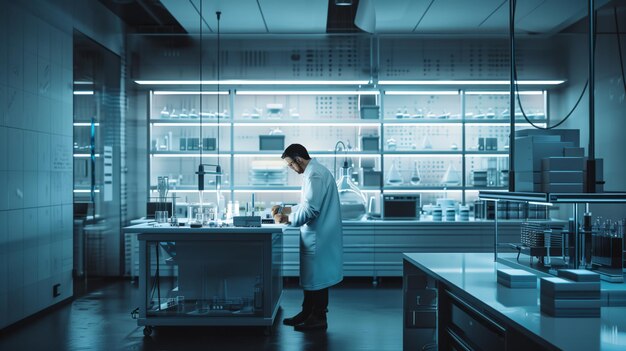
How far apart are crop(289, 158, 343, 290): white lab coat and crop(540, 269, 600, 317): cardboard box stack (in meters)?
2.28

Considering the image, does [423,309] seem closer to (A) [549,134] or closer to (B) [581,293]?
(A) [549,134]

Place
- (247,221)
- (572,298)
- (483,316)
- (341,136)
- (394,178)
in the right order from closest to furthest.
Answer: (572,298)
(483,316)
(247,221)
(394,178)
(341,136)

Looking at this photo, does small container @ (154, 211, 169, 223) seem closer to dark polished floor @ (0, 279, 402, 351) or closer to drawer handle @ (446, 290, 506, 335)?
dark polished floor @ (0, 279, 402, 351)

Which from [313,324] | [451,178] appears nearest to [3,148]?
[313,324]

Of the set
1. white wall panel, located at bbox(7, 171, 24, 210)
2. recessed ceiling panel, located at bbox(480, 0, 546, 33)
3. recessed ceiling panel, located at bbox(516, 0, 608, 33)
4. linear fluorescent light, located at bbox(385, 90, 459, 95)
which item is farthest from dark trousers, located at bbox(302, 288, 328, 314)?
recessed ceiling panel, located at bbox(516, 0, 608, 33)

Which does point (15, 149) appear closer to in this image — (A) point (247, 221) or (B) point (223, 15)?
(A) point (247, 221)

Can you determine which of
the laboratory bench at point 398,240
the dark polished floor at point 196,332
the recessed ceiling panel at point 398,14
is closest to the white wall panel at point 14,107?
the dark polished floor at point 196,332

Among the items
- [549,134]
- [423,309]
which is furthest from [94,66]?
[549,134]

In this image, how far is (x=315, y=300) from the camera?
13.0 feet

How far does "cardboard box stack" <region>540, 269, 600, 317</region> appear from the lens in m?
1.66

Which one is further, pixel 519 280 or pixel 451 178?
pixel 451 178

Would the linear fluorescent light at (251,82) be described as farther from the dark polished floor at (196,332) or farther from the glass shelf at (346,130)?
the dark polished floor at (196,332)

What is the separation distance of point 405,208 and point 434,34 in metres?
2.11

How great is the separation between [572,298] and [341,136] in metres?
4.88
